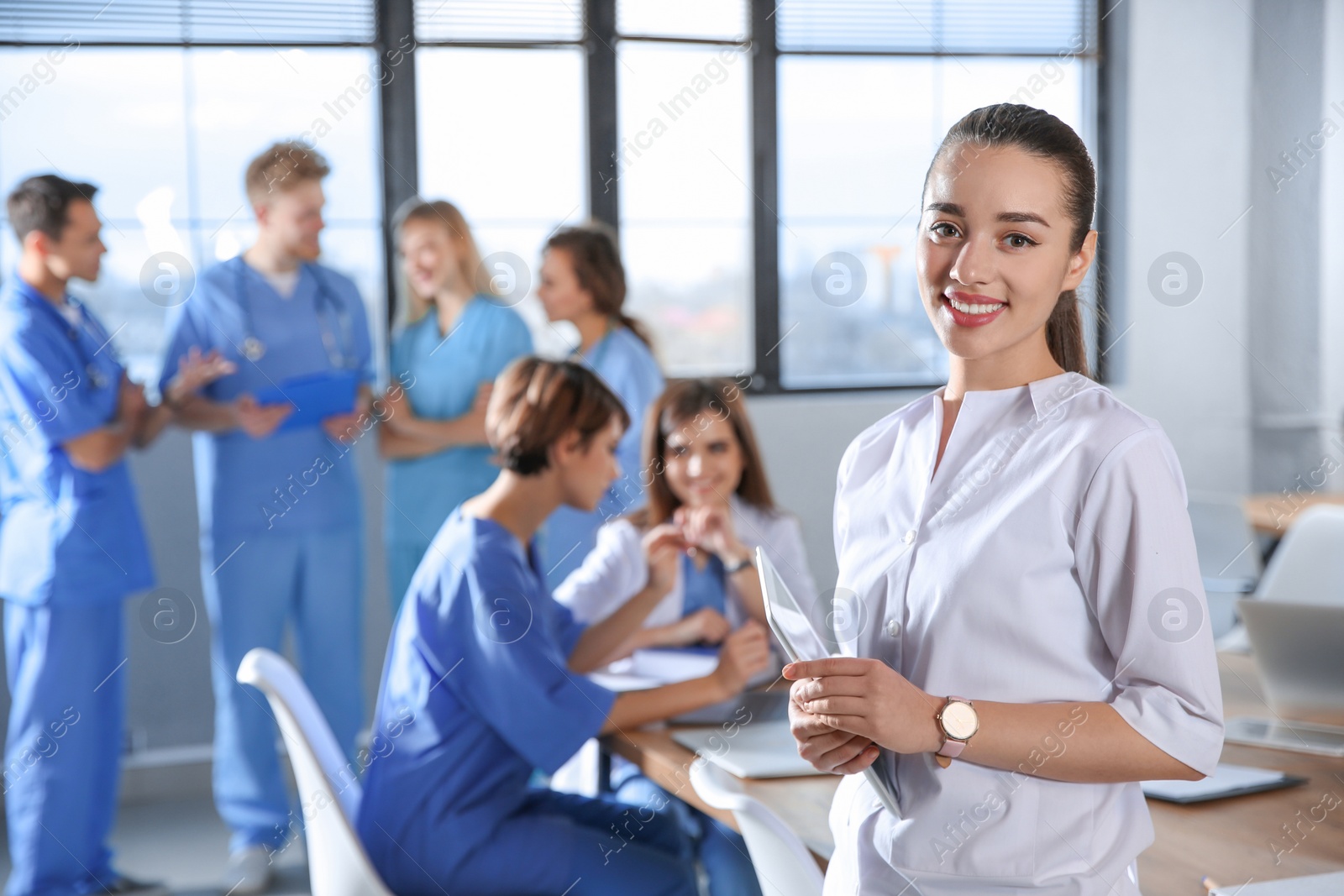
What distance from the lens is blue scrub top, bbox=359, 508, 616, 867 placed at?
1636 millimetres

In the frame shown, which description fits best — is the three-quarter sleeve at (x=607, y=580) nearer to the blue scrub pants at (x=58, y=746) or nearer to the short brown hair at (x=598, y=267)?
the short brown hair at (x=598, y=267)

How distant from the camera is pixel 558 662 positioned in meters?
1.68

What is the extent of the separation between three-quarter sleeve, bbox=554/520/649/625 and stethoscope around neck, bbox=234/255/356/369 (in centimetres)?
106

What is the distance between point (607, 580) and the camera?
231 centimetres

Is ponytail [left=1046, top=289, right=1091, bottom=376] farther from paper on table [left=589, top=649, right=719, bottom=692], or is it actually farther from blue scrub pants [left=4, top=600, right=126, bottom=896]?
blue scrub pants [left=4, top=600, right=126, bottom=896]

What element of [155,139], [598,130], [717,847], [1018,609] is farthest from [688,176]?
[1018,609]

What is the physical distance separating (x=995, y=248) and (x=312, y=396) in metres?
2.29

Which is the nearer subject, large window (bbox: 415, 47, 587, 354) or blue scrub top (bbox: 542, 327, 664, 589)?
blue scrub top (bbox: 542, 327, 664, 589)

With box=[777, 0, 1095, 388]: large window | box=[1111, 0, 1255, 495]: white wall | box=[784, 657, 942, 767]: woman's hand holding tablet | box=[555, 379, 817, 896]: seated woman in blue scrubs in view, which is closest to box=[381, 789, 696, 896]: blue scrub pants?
box=[555, 379, 817, 896]: seated woman in blue scrubs

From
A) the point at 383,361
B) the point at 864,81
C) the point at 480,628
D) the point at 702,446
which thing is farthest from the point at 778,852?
the point at 864,81

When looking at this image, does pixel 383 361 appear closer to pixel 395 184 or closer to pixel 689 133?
pixel 395 184

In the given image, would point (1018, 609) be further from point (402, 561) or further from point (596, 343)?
point (402, 561)

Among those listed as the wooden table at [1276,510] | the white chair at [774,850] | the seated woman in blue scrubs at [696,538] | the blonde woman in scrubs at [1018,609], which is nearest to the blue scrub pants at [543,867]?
the seated woman in blue scrubs at [696,538]

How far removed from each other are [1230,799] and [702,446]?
4.29 ft
